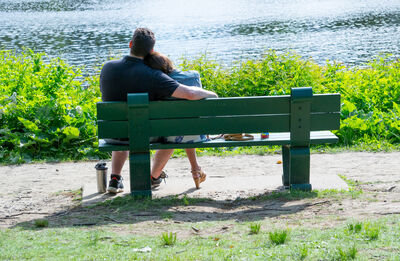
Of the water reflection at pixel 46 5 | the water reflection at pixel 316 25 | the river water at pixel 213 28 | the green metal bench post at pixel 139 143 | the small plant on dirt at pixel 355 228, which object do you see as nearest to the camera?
the small plant on dirt at pixel 355 228

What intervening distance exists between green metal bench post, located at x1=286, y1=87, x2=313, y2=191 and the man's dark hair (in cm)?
130

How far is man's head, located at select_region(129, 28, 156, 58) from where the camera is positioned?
520cm

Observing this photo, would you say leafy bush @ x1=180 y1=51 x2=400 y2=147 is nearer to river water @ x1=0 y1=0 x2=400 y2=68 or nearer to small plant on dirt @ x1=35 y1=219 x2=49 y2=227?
small plant on dirt @ x1=35 y1=219 x2=49 y2=227

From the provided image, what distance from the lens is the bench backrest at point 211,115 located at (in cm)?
513

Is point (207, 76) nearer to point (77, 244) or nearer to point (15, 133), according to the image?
point (15, 133)

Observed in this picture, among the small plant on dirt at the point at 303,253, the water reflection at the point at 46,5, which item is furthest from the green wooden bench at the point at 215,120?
the water reflection at the point at 46,5

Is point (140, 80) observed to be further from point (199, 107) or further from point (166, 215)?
point (166, 215)

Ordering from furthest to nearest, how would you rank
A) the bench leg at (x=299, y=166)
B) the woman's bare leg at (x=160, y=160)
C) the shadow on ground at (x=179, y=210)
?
the woman's bare leg at (x=160, y=160)
the bench leg at (x=299, y=166)
the shadow on ground at (x=179, y=210)

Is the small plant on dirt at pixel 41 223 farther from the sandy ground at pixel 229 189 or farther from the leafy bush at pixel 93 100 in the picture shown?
the leafy bush at pixel 93 100

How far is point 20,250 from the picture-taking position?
3.82m

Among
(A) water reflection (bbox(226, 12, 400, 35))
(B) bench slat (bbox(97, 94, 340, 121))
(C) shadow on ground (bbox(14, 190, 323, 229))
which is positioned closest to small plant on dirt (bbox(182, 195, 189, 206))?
(C) shadow on ground (bbox(14, 190, 323, 229))

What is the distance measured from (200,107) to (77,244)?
1760 millimetres

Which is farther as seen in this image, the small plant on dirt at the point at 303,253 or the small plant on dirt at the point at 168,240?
the small plant on dirt at the point at 168,240

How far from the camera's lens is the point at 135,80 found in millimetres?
5242
